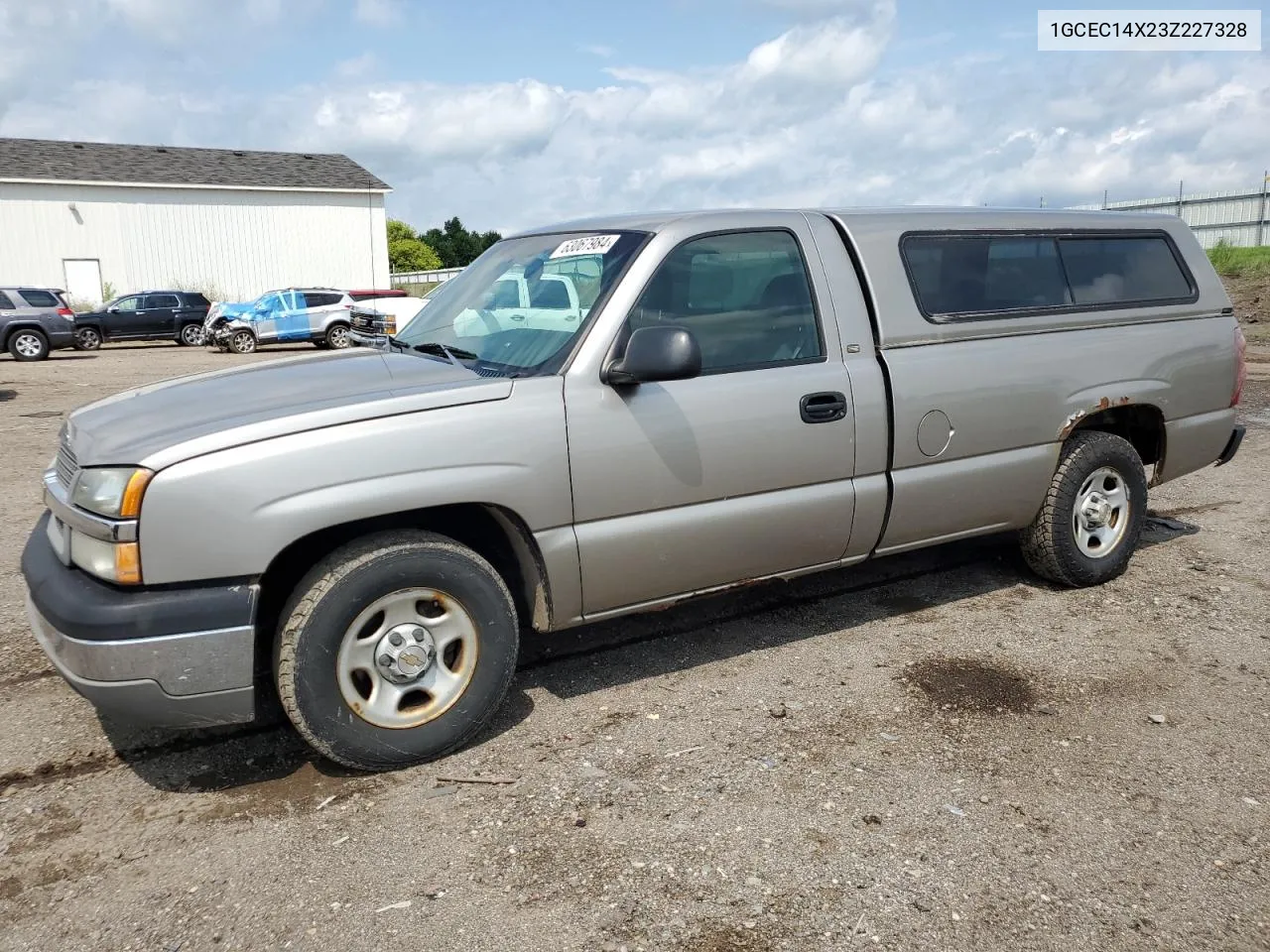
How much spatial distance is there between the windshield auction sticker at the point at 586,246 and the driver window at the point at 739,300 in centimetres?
29

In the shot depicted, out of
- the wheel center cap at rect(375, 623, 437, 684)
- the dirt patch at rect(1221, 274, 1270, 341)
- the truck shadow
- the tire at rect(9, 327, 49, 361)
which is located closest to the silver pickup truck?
the wheel center cap at rect(375, 623, 437, 684)

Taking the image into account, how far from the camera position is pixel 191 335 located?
26.8 metres

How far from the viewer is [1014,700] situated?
12.7ft

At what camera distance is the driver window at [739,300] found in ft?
12.2

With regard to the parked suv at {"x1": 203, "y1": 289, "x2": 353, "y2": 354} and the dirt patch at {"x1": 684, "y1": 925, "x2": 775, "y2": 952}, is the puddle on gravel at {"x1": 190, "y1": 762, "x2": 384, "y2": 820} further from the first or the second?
the parked suv at {"x1": 203, "y1": 289, "x2": 353, "y2": 354}

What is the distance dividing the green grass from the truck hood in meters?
23.9

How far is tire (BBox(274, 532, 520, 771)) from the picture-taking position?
3.08m

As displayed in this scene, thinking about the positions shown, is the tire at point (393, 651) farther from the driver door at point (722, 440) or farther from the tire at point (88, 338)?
the tire at point (88, 338)

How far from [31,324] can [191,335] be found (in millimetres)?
5331

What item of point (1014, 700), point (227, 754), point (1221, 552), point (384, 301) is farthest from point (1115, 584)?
point (384, 301)

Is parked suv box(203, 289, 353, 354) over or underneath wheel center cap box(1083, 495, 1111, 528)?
over

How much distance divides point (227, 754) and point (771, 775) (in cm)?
190

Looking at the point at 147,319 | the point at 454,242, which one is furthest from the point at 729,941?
the point at 454,242

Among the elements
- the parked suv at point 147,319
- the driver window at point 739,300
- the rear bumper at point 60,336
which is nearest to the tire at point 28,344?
the rear bumper at point 60,336
